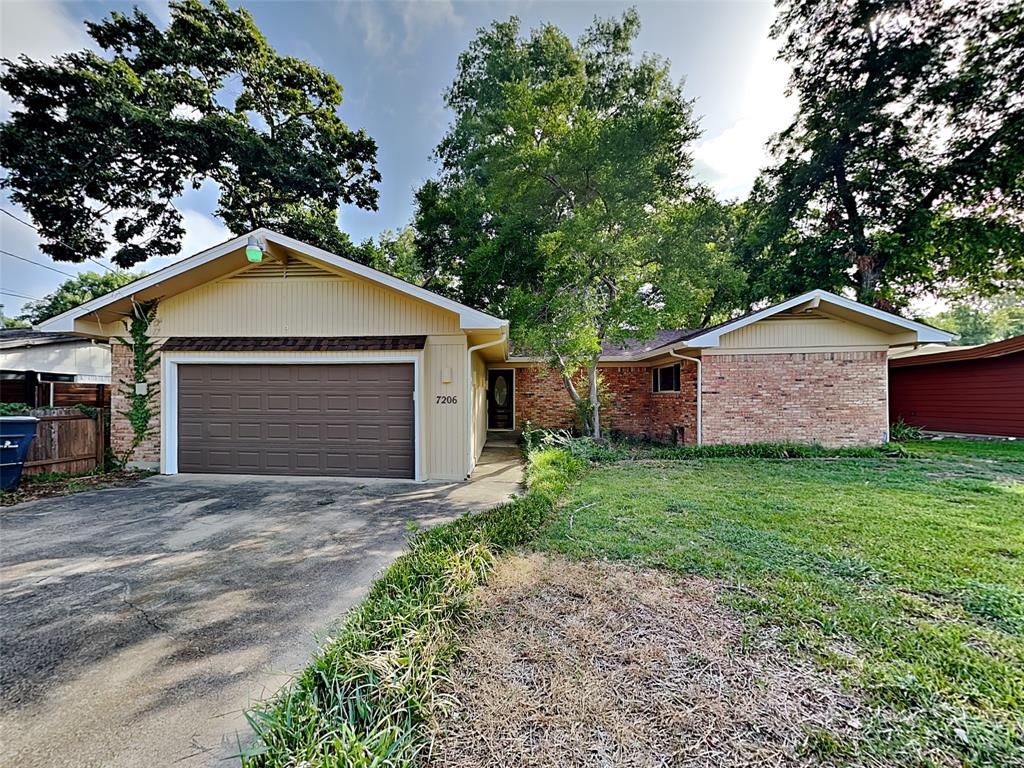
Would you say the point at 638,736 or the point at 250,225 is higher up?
the point at 250,225

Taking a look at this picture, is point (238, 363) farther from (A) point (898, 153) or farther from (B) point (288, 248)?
(A) point (898, 153)

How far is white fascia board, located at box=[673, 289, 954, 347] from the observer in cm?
878

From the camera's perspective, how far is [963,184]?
533 inches

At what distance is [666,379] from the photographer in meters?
12.0

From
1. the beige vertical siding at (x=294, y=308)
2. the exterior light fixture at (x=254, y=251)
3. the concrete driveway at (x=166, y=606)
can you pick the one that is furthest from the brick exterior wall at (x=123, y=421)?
the exterior light fixture at (x=254, y=251)

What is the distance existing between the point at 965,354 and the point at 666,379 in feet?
28.1

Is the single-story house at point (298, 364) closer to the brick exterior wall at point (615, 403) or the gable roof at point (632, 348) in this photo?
the brick exterior wall at point (615, 403)

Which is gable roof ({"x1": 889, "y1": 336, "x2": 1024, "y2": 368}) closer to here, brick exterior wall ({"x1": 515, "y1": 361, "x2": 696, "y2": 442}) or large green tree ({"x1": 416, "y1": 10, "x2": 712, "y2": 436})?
brick exterior wall ({"x1": 515, "y1": 361, "x2": 696, "y2": 442})

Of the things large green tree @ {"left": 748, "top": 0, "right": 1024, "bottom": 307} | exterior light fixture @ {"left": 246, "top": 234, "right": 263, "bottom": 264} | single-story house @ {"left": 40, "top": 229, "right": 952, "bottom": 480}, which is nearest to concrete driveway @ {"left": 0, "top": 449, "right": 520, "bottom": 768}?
single-story house @ {"left": 40, "top": 229, "right": 952, "bottom": 480}

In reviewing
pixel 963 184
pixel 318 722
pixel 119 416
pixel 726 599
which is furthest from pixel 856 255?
pixel 119 416

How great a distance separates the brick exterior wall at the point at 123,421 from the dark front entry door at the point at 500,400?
9.33 m

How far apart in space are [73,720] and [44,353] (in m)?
13.0

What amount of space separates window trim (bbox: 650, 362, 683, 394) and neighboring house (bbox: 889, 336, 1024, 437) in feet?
27.9

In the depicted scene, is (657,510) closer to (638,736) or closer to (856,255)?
(638,736)
